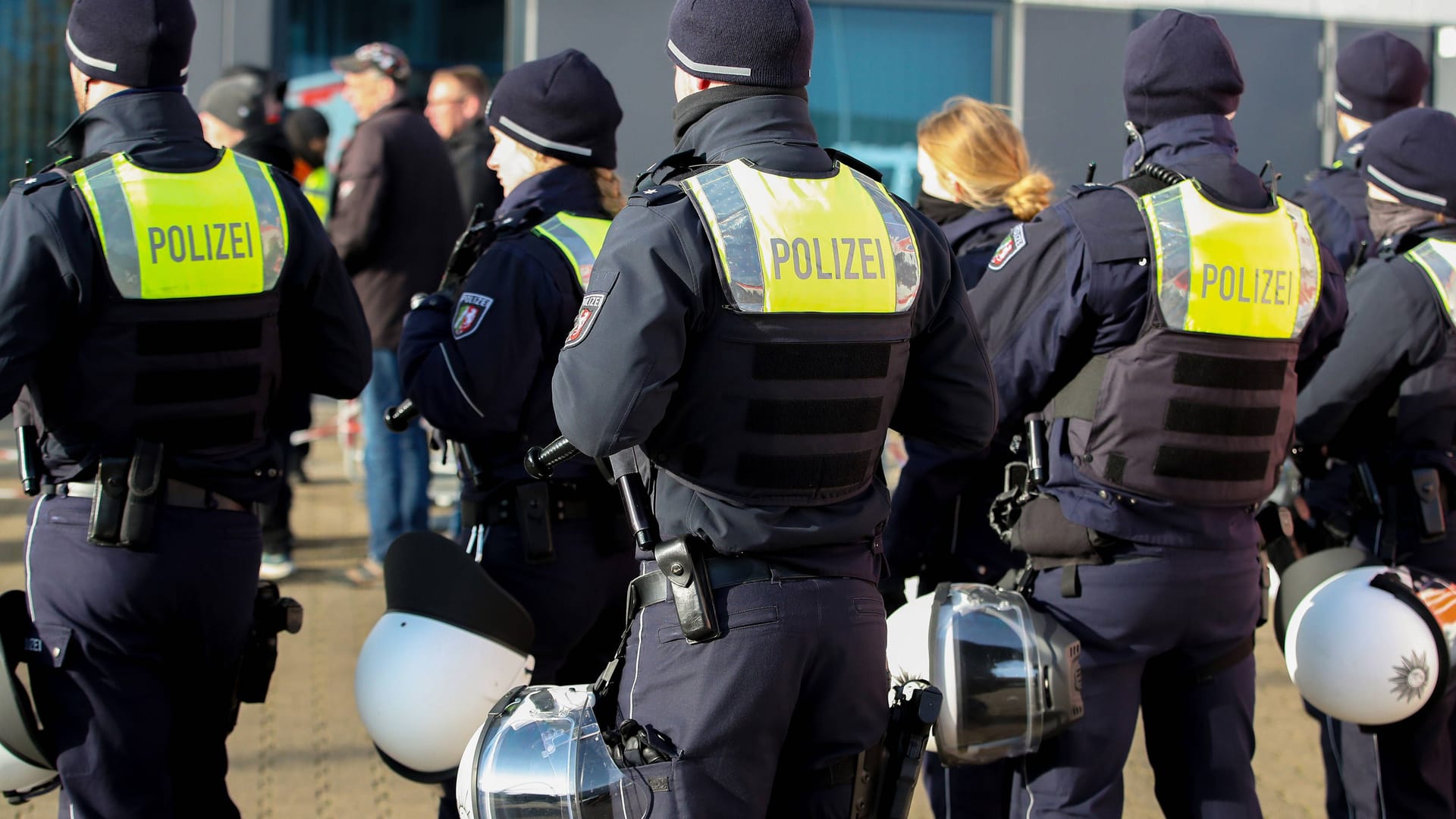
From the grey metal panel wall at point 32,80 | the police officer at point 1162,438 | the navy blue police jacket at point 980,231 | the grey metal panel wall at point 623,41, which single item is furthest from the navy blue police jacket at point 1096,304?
the grey metal panel wall at point 32,80

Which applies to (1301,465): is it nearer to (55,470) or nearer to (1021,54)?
(55,470)

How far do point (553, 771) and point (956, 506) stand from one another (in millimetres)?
1787

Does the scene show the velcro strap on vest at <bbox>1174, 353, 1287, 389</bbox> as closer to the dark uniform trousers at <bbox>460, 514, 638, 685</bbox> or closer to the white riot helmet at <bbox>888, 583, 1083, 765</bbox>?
the white riot helmet at <bbox>888, 583, 1083, 765</bbox>

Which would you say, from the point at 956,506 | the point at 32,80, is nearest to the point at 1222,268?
the point at 956,506

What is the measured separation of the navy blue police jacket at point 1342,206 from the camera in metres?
4.69

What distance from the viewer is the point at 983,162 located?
411cm

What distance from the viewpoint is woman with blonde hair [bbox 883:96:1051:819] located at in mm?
3721

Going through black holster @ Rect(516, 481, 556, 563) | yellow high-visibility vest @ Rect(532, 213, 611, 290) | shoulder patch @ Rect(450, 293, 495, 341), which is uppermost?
yellow high-visibility vest @ Rect(532, 213, 611, 290)

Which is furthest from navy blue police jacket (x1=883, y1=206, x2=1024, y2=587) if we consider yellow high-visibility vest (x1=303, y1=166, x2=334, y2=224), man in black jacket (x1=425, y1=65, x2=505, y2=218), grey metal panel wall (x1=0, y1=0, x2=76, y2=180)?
grey metal panel wall (x1=0, y1=0, x2=76, y2=180)

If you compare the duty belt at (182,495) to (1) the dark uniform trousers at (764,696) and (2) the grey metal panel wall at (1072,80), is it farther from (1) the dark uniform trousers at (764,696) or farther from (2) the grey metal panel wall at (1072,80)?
(2) the grey metal panel wall at (1072,80)

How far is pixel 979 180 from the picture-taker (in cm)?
410

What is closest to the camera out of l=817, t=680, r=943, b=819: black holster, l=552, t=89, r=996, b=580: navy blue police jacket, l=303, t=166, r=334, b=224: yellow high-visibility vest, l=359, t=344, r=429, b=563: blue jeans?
l=552, t=89, r=996, b=580: navy blue police jacket

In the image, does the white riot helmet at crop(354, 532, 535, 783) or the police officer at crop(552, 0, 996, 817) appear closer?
the police officer at crop(552, 0, 996, 817)

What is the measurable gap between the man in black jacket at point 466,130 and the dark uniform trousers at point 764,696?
16.7ft
